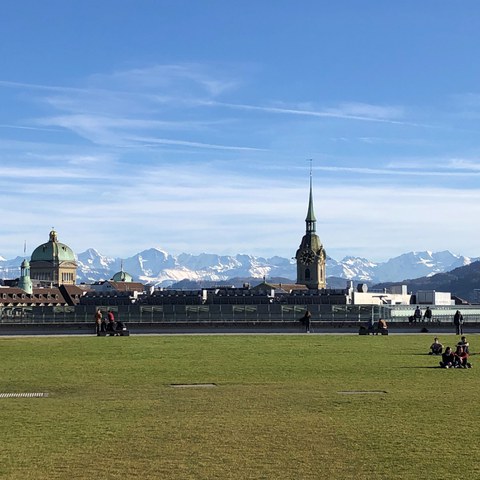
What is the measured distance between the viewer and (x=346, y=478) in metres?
14.9

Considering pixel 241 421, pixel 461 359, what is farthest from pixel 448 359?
pixel 241 421

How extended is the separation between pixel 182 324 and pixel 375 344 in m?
34.6

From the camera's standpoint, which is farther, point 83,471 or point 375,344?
point 375,344

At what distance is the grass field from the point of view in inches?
622

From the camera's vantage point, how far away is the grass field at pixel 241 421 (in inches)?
622

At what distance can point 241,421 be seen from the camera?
68.2 ft

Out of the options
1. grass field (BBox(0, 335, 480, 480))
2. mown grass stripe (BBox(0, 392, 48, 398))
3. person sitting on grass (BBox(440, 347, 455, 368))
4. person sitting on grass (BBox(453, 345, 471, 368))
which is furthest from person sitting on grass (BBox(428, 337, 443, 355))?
mown grass stripe (BBox(0, 392, 48, 398))

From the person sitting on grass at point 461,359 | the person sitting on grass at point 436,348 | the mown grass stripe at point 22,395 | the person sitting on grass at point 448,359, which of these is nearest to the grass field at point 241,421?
the mown grass stripe at point 22,395

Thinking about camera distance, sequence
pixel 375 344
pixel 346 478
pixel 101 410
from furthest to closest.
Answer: pixel 375 344
pixel 101 410
pixel 346 478

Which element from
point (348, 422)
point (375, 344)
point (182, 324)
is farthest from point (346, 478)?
point (182, 324)

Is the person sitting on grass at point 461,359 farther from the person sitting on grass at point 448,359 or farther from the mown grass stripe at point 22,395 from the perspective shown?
the mown grass stripe at point 22,395

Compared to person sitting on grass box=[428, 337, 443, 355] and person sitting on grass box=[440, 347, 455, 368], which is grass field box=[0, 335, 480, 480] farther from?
→ person sitting on grass box=[428, 337, 443, 355]

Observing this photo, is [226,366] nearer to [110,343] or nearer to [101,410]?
[101,410]

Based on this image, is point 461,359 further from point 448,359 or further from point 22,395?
point 22,395
